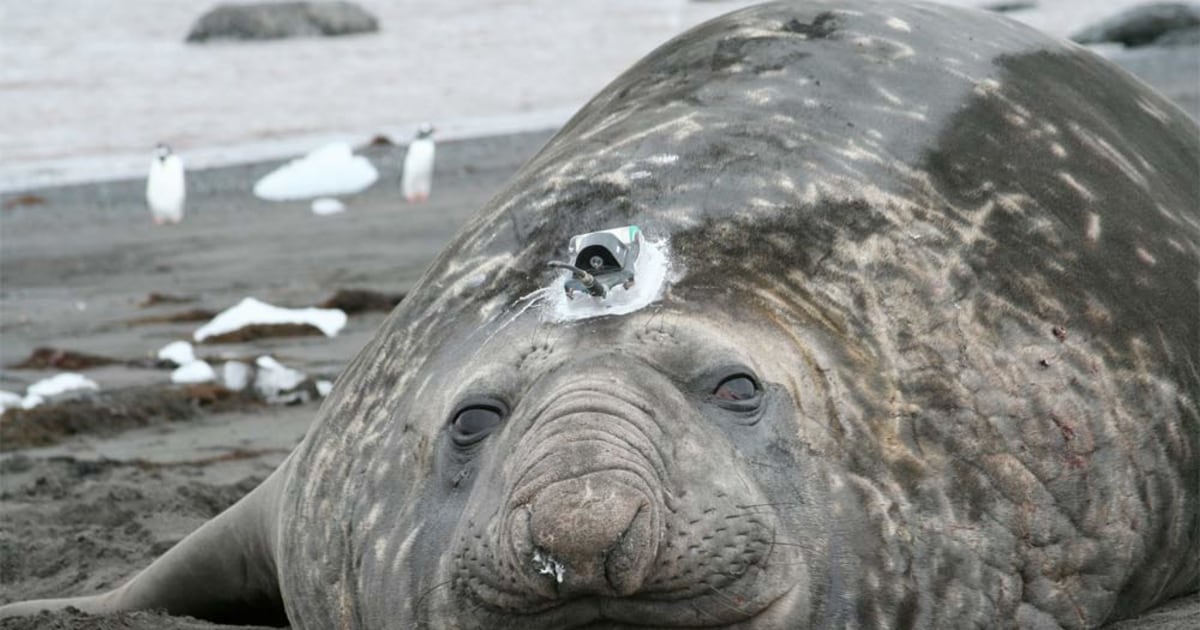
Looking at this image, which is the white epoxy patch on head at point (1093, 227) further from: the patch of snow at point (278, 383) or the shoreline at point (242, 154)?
the shoreline at point (242, 154)

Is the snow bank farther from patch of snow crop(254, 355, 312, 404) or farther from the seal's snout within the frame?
the seal's snout

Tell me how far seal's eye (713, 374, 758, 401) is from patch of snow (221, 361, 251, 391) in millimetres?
4460

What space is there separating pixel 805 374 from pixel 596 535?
0.64 metres

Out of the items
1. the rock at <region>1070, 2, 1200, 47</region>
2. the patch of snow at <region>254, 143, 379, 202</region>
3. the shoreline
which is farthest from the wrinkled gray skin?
the rock at <region>1070, 2, 1200, 47</region>

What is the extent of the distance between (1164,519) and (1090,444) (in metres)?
0.25

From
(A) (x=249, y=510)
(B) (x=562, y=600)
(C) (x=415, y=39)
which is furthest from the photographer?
(C) (x=415, y=39)

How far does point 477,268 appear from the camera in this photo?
3818 mm

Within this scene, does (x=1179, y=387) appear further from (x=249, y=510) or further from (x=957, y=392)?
(x=249, y=510)

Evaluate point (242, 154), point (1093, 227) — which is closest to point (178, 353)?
point (1093, 227)

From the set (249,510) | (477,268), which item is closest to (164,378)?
(249,510)

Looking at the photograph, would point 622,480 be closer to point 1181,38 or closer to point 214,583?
point 214,583

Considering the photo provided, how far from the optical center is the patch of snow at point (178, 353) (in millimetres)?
7973

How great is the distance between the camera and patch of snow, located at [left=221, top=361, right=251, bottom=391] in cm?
749

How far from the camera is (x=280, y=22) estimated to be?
1115 inches
